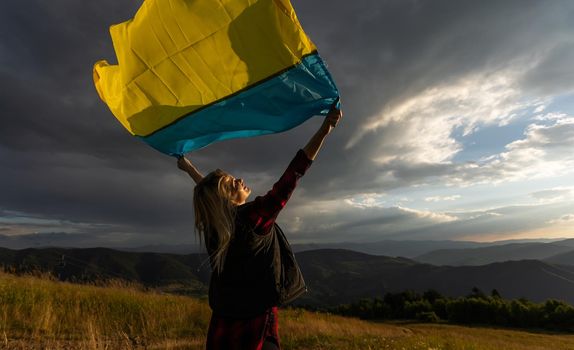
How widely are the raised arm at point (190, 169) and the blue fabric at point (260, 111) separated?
0.56 meters

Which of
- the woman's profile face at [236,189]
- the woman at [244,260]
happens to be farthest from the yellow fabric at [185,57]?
the woman at [244,260]

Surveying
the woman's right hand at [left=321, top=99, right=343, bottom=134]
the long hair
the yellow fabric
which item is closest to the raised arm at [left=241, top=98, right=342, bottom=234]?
the long hair

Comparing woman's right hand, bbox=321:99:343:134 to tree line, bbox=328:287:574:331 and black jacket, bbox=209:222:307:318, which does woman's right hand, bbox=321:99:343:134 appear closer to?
black jacket, bbox=209:222:307:318

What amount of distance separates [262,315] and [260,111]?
9.67 feet

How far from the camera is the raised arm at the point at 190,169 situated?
4593 mm

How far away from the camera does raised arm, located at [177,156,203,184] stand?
459 cm

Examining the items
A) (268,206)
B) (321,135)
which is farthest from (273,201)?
(321,135)

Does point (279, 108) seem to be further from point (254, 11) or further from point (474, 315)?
point (474, 315)

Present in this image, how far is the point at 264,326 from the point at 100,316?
9293mm

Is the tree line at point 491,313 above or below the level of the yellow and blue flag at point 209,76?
below

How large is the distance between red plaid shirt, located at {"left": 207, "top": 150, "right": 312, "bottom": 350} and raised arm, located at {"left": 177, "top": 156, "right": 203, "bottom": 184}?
1.72m

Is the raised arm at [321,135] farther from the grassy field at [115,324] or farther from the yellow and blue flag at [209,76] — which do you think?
the grassy field at [115,324]

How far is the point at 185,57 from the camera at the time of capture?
5246 millimetres

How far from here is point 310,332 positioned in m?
11.8
